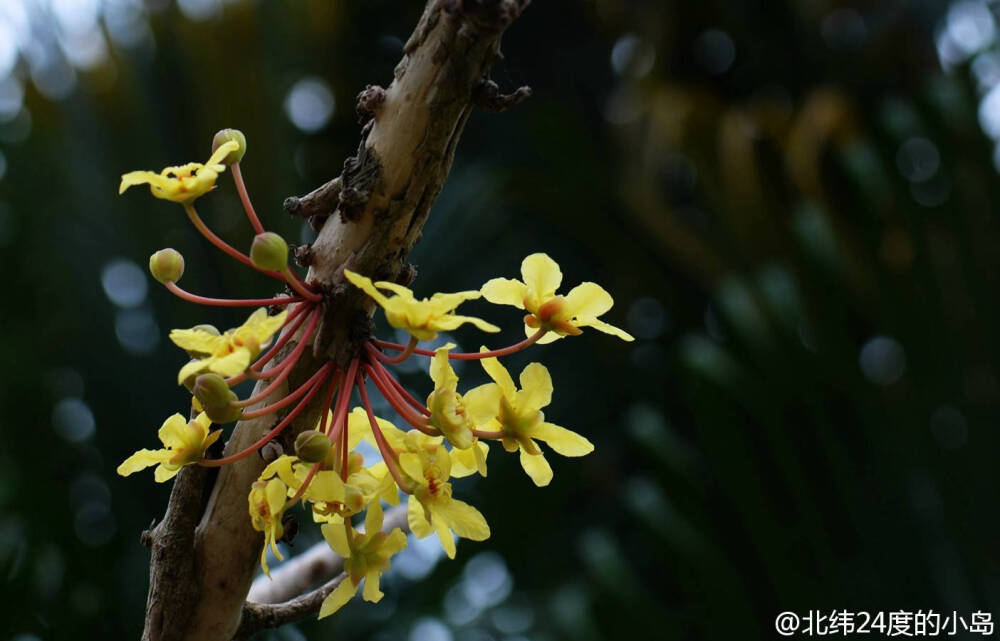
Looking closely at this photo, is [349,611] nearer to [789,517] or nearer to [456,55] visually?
[789,517]

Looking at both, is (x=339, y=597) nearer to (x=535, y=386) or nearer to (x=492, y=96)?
(x=535, y=386)

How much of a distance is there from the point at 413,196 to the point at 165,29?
1598 millimetres

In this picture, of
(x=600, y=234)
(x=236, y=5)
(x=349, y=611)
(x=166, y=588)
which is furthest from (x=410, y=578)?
(x=166, y=588)

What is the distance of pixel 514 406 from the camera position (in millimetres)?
525

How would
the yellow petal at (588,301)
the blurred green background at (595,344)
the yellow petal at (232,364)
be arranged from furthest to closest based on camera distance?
1. the blurred green background at (595,344)
2. the yellow petal at (588,301)
3. the yellow petal at (232,364)

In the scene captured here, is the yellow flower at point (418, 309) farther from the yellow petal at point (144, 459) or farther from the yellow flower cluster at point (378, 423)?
the yellow petal at point (144, 459)

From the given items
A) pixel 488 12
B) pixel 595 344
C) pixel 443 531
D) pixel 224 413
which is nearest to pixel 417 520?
pixel 443 531

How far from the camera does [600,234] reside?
2.30 m

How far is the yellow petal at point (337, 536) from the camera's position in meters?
0.50

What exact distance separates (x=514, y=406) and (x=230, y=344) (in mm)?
150

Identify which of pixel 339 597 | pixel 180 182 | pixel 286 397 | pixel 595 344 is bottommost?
pixel 339 597

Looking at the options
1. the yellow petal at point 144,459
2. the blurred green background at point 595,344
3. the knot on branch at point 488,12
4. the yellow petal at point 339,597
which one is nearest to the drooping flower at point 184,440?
the yellow petal at point 144,459

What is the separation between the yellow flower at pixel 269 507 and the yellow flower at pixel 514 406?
10cm

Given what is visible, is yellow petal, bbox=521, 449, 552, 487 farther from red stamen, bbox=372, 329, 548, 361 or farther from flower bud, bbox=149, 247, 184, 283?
flower bud, bbox=149, 247, 184, 283
